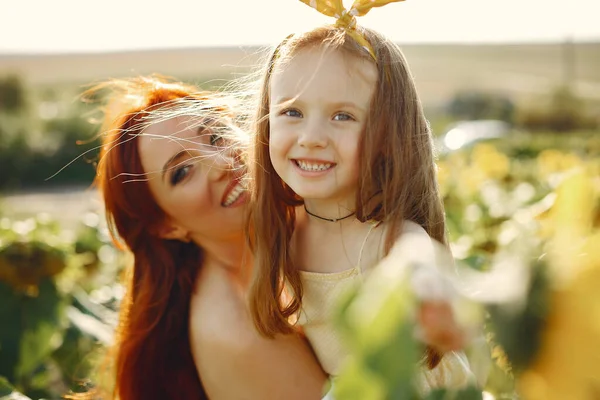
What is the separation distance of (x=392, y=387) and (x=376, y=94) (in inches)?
43.0

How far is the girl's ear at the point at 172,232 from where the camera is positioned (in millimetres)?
2102

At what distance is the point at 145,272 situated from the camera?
2.16 m

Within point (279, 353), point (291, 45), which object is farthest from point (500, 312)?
point (279, 353)

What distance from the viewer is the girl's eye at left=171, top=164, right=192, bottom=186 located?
6.50 ft

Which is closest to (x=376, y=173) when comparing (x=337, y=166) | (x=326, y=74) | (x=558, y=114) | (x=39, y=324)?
(x=337, y=166)

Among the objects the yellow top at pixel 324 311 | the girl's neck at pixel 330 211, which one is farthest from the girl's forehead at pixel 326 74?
the yellow top at pixel 324 311

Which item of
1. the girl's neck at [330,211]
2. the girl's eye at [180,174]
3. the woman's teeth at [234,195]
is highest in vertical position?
the girl's neck at [330,211]

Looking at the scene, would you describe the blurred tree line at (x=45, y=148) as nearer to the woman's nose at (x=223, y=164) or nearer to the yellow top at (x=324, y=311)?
the woman's nose at (x=223, y=164)

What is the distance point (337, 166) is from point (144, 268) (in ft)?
3.13

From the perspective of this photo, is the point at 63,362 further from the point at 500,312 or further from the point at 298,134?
the point at 500,312

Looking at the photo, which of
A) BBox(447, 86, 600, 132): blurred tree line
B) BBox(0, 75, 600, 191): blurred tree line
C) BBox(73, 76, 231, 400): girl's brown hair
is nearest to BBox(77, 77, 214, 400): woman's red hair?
BBox(73, 76, 231, 400): girl's brown hair

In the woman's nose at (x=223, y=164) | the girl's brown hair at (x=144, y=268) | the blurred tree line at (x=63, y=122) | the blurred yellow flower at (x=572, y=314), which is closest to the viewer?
the blurred yellow flower at (x=572, y=314)

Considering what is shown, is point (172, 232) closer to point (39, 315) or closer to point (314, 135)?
point (39, 315)

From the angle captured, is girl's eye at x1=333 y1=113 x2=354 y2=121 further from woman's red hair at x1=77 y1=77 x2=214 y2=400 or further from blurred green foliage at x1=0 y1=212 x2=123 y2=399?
blurred green foliage at x1=0 y1=212 x2=123 y2=399
